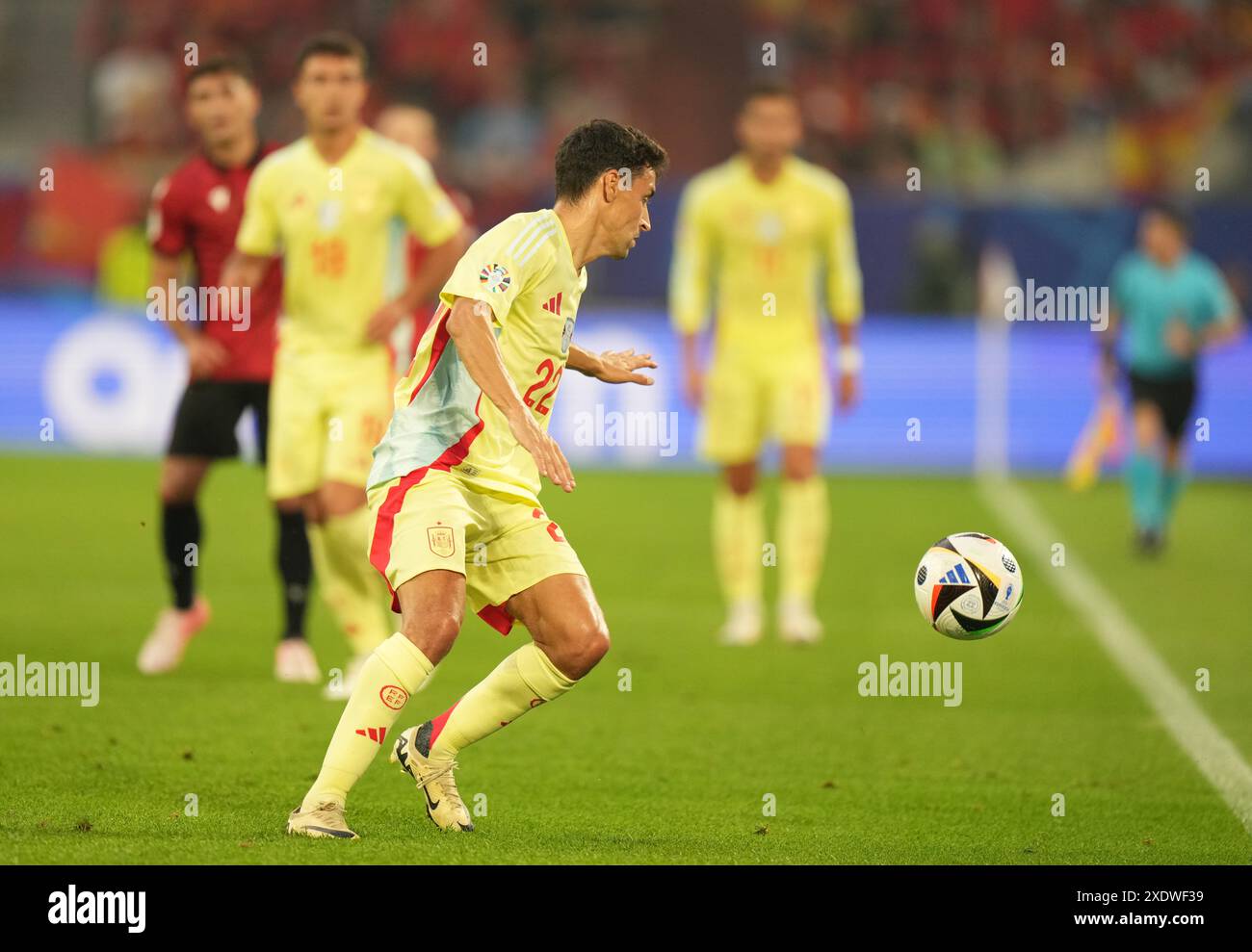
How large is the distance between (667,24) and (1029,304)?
20.6ft

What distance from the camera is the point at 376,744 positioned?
5.10 m

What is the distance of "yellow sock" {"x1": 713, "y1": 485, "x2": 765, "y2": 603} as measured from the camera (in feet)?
32.0

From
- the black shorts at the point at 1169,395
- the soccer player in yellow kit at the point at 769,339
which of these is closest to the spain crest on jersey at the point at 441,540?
the soccer player in yellow kit at the point at 769,339

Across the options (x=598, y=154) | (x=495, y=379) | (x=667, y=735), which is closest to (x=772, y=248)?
(x=667, y=735)

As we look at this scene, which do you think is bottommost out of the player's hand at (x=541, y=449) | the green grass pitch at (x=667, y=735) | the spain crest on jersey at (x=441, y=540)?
the green grass pitch at (x=667, y=735)

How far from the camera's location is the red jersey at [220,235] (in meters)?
8.30

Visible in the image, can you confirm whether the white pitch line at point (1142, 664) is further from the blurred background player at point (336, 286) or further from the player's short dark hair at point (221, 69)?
the player's short dark hair at point (221, 69)

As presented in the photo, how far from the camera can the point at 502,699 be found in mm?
5445

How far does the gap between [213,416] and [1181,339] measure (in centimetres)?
822

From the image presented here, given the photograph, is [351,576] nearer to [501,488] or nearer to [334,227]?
[334,227]

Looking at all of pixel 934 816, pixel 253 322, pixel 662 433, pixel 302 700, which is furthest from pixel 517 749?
pixel 662 433

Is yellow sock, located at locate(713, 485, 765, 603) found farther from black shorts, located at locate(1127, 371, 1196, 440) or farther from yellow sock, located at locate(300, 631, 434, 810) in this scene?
black shorts, located at locate(1127, 371, 1196, 440)

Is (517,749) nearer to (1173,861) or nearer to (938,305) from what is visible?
(1173,861)

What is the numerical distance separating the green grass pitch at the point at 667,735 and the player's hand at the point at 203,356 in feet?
4.26
